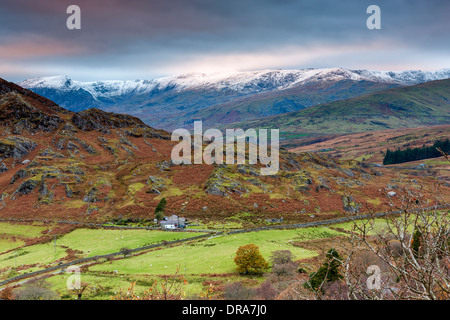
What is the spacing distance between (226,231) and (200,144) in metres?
85.9

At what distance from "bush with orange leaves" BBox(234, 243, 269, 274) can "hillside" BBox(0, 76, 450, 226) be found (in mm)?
32606

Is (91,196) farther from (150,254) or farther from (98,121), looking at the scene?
(98,121)

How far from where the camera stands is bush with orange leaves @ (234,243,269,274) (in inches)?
2037

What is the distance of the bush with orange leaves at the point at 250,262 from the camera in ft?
170

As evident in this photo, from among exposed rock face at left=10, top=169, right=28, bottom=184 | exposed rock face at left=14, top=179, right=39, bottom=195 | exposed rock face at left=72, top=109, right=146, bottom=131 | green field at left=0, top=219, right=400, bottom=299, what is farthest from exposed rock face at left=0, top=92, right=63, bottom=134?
green field at left=0, top=219, right=400, bottom=299

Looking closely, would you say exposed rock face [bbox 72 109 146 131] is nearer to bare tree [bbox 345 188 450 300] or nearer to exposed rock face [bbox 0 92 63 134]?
exposed rock face [bbox 0 92 63 134]

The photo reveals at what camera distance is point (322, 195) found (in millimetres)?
108438

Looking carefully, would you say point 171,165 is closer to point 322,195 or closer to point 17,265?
point 322,195

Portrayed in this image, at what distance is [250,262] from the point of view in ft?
169

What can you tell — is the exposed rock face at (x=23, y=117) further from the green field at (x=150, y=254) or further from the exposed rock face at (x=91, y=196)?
the green field at (x=150, y=254)

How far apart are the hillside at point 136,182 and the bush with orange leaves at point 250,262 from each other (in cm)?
3261

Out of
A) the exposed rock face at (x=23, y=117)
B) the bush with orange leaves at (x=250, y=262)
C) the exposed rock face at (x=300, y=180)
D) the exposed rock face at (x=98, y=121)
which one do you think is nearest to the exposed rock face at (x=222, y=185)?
the exposed rock face at (x=300, y=180)

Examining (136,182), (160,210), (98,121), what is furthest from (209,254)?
(98,121)
